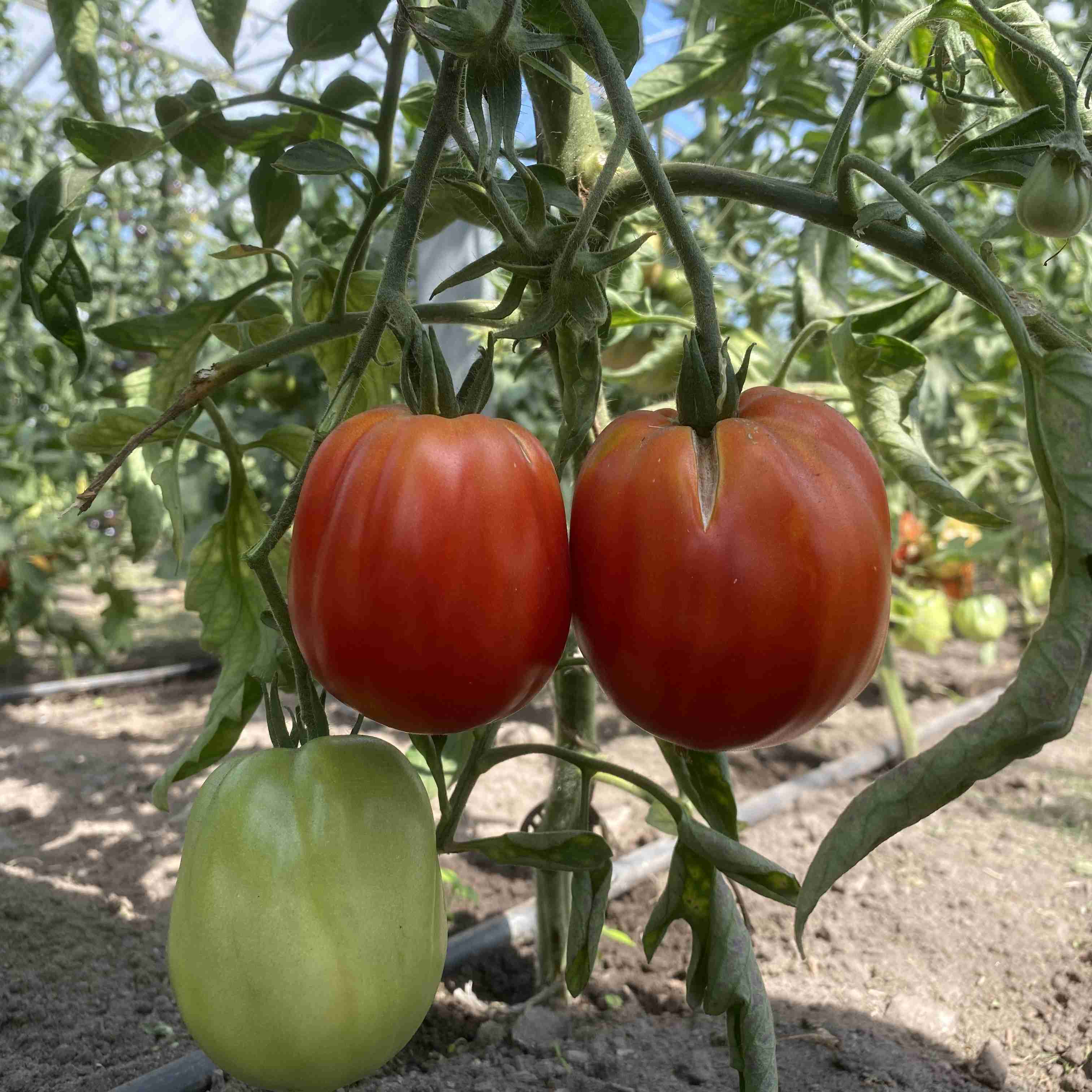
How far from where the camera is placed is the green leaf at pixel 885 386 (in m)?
0.59

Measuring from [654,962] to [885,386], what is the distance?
0.65m

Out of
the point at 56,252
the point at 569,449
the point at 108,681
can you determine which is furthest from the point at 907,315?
the point at 108,681

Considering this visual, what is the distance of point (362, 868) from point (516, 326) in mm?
280

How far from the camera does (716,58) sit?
0.74 m

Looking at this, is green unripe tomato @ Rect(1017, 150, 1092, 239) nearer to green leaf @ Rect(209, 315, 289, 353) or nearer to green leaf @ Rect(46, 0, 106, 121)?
green leaf @ Rect(209, 315, 289, 353)

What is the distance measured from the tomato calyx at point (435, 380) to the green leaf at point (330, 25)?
1.27ft

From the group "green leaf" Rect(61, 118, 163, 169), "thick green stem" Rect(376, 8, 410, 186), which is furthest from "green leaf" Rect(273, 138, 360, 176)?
"green leaf" Rect(61, 118, 163, 169)

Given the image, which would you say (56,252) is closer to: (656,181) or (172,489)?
(172,489)

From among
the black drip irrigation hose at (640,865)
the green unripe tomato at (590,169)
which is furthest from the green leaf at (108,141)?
the black drip irrigation hose at (640,865)

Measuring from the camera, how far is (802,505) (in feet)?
1.36

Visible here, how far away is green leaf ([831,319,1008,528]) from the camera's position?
1.95 feet

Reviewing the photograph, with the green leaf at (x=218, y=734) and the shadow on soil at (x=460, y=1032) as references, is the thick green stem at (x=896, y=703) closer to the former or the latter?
the shadow on soil at (x=460, y=1032)

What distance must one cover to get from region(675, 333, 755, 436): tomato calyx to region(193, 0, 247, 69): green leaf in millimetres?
521

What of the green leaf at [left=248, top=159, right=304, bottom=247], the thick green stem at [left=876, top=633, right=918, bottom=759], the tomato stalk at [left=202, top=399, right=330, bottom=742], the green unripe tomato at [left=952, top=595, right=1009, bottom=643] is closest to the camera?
the tomato stalk at [left=202, top=399, right=330, bottom=742]
